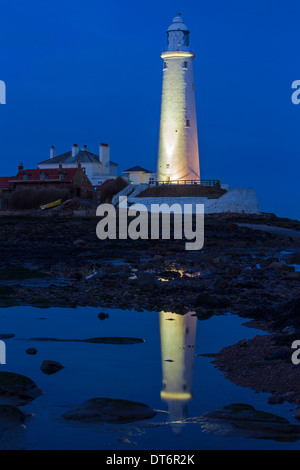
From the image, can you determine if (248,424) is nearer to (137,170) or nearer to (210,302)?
(210,302)

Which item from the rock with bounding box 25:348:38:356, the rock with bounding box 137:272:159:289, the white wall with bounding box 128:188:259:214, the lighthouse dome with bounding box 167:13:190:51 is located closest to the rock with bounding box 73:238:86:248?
the rock with bounding box 137:272:159:289

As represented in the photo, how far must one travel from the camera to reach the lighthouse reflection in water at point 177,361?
514 centimetres

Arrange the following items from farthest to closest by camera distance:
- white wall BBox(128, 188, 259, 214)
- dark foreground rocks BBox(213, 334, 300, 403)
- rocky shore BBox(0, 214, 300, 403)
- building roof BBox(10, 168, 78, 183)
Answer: building roof BBox(10, 168, 78, 183) < white wall BBox(128, 188, 259, 214) < rocky shore BBox(0, 214, 300, 403) < dark foreground rocks BBox(213, 334, 300, 403)

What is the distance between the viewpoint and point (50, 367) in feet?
20.0

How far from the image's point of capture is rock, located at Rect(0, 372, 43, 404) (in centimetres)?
522

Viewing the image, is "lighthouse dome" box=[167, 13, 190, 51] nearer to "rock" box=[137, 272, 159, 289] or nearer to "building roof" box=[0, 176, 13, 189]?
"building roof" box=[0, 176, 13, 189]

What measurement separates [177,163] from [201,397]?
43.0m

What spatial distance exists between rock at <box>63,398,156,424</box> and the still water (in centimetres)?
9

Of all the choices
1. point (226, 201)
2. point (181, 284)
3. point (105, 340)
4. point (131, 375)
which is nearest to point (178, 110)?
point (226, 201)

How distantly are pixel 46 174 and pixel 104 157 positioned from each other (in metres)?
8.13

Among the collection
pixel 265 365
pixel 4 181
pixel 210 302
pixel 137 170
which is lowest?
pixel 265 365

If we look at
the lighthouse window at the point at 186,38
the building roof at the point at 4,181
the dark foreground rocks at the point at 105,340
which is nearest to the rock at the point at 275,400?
the dark foreground rocks at the point at 105,340

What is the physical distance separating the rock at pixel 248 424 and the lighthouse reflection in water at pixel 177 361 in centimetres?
25
